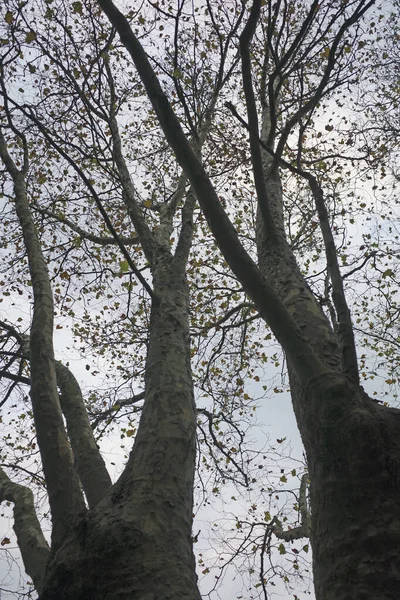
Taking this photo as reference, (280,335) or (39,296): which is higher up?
(39,296)

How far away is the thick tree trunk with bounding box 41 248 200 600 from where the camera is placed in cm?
122

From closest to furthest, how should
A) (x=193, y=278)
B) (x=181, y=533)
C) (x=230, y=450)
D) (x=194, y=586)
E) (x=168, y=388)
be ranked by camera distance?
(x=194, y=586), (x=181, y=533), (x=168, y=388), (x=230, y=450), (x=193, y=278)

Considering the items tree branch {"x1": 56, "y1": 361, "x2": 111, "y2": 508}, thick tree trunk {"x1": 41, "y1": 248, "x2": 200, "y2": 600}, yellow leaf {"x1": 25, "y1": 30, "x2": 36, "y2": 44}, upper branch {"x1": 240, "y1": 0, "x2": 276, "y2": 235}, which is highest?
yellow leaf {"x1": 25, "y1": 30, "x2": 36, "y2": 44}

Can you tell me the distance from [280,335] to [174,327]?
1.00 m

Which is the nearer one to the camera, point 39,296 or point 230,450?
point 39,296

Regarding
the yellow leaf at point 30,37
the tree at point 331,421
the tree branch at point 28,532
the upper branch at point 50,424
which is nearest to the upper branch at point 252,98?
the tree at point 331,421

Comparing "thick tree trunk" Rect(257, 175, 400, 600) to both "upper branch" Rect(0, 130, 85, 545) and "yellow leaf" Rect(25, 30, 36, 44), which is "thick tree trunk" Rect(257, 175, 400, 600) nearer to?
"upper branch" Rect(0, 130, 85, 545)

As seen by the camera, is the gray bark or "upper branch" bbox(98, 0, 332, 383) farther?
"upper branch" bbox(98, 0, 332, 383)

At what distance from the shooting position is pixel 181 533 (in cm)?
144

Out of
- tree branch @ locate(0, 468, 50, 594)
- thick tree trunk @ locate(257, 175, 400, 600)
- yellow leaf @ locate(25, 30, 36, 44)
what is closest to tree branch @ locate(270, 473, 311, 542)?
tree branch @ locate(0, 468, 50, 594)

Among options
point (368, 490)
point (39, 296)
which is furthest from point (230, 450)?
point (368, 490)

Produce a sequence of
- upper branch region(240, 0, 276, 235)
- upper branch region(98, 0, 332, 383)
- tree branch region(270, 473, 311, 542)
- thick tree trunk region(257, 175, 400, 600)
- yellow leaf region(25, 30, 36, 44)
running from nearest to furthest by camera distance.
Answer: thick tree trunk region(257, 175, 400, 600) < upper branch region(98, 0, 332, 383) < upper branch region(240, 0, 276, 235) < yellow leaf region(25, 30, 36, 44) < tree branch region(270, 473, 311, 542)

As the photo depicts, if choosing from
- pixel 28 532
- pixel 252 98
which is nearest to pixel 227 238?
pixel 252 98

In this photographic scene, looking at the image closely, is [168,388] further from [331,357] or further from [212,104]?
[212,104]
